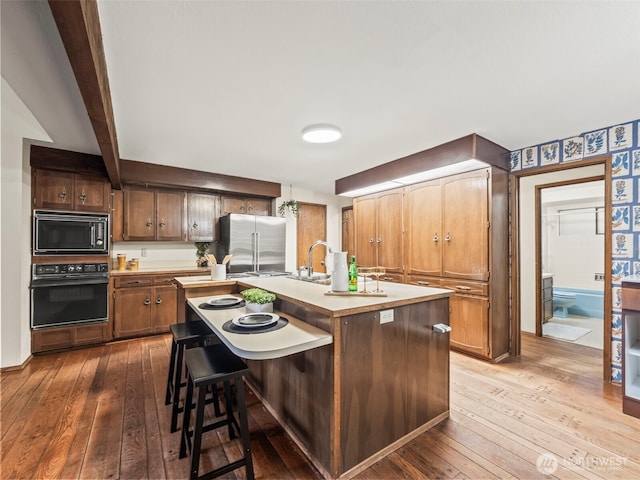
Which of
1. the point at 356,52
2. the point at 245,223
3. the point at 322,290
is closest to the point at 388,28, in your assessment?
the point at 356,52

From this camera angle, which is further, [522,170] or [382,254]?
[382,254]

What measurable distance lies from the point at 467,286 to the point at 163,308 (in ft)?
12.9

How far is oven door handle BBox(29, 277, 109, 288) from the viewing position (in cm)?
326

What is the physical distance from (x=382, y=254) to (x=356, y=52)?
10.0ft

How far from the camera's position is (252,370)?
262 cm

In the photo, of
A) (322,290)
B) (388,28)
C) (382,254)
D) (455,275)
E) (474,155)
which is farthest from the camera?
(382,254)

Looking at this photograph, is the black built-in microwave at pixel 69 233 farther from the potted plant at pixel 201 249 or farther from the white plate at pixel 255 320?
the white plate at pixel 255 320

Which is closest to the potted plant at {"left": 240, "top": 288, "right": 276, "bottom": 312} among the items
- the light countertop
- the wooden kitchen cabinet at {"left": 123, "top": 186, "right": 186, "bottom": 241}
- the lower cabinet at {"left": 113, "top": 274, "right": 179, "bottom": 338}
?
the light countertop

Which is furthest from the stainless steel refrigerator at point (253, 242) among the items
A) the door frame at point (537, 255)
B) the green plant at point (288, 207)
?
the door frame at point (537, 255)

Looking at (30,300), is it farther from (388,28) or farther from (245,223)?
(388,28)

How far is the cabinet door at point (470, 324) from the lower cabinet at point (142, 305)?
344 cm

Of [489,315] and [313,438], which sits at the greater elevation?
[489,315]

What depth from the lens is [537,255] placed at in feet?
13.4

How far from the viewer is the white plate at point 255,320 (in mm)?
1637
